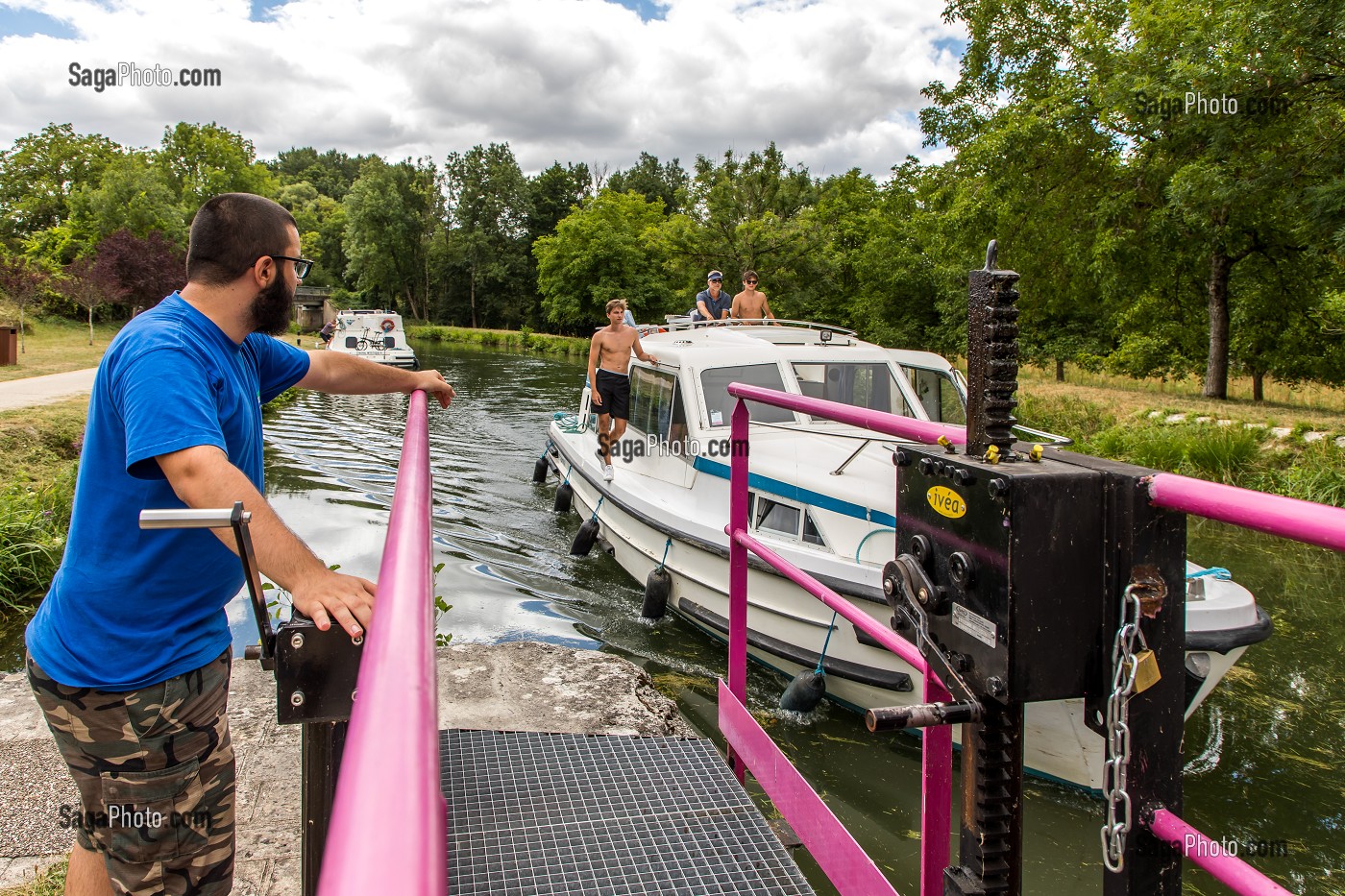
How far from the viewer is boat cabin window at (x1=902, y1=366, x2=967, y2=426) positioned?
311 inches

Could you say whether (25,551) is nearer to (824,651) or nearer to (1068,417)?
(824,651)

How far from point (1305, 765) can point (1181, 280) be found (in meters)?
17.1

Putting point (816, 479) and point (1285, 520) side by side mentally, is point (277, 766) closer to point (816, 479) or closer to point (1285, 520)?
point (1285, 520)

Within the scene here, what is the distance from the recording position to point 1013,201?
18766 mm

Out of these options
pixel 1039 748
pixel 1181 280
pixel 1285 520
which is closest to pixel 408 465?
pixel 1285 520

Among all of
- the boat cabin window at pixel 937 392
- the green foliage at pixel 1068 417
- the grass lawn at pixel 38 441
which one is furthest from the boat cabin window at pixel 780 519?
the green foliage at pixel 1068 417

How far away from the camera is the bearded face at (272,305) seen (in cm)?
205

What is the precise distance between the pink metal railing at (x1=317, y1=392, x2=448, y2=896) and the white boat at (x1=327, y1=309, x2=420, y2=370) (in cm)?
2724

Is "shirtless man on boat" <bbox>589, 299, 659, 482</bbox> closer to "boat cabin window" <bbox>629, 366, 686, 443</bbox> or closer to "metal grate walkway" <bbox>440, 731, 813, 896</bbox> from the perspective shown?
"boat cabin window" <bbox>629, 366, 686, 443</bbox>

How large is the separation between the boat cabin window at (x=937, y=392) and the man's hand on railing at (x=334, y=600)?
22.9 ft

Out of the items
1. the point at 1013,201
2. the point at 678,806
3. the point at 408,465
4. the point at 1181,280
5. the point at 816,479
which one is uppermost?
the point at 1013,201

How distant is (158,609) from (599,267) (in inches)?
2190

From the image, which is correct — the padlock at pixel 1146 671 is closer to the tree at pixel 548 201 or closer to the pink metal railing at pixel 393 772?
the pink metal railing at pixel 393 772

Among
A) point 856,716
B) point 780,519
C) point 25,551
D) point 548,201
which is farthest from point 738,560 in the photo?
point 548,201
